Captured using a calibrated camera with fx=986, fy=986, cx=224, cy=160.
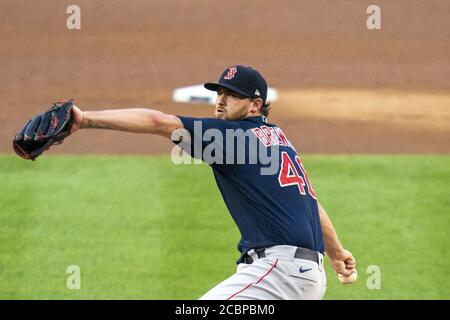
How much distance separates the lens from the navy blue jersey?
5133 mm

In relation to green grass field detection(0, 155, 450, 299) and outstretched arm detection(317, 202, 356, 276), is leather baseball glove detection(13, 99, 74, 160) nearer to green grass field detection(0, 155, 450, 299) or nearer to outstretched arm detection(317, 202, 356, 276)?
outstretched arm detection(317, 202, 356, 276)

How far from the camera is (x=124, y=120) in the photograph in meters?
4.69

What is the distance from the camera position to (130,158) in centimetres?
1172

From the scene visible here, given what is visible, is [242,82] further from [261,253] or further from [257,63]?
[257,63]

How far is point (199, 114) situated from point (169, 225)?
354cm

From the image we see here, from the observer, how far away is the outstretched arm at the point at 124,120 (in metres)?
4.65

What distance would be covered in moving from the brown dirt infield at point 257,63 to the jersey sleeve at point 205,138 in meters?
6.87

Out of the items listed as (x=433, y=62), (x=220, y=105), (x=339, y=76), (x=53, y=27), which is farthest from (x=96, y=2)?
(x=220, y=105)

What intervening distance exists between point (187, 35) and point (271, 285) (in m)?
11.1

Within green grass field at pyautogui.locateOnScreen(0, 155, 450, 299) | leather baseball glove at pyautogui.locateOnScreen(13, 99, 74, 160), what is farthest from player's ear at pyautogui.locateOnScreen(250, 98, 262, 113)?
green grass field at pyautogui.locateOnScreen(0, 155, 450, 299)

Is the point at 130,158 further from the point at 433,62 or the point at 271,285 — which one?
the point at 271,285

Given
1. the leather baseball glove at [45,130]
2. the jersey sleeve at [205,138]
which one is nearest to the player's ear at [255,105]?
the jersey sleeve at [205,138]

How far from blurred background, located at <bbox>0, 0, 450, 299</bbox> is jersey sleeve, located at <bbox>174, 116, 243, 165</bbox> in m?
3.20

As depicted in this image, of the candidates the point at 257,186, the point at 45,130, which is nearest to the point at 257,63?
the point at 257,186
